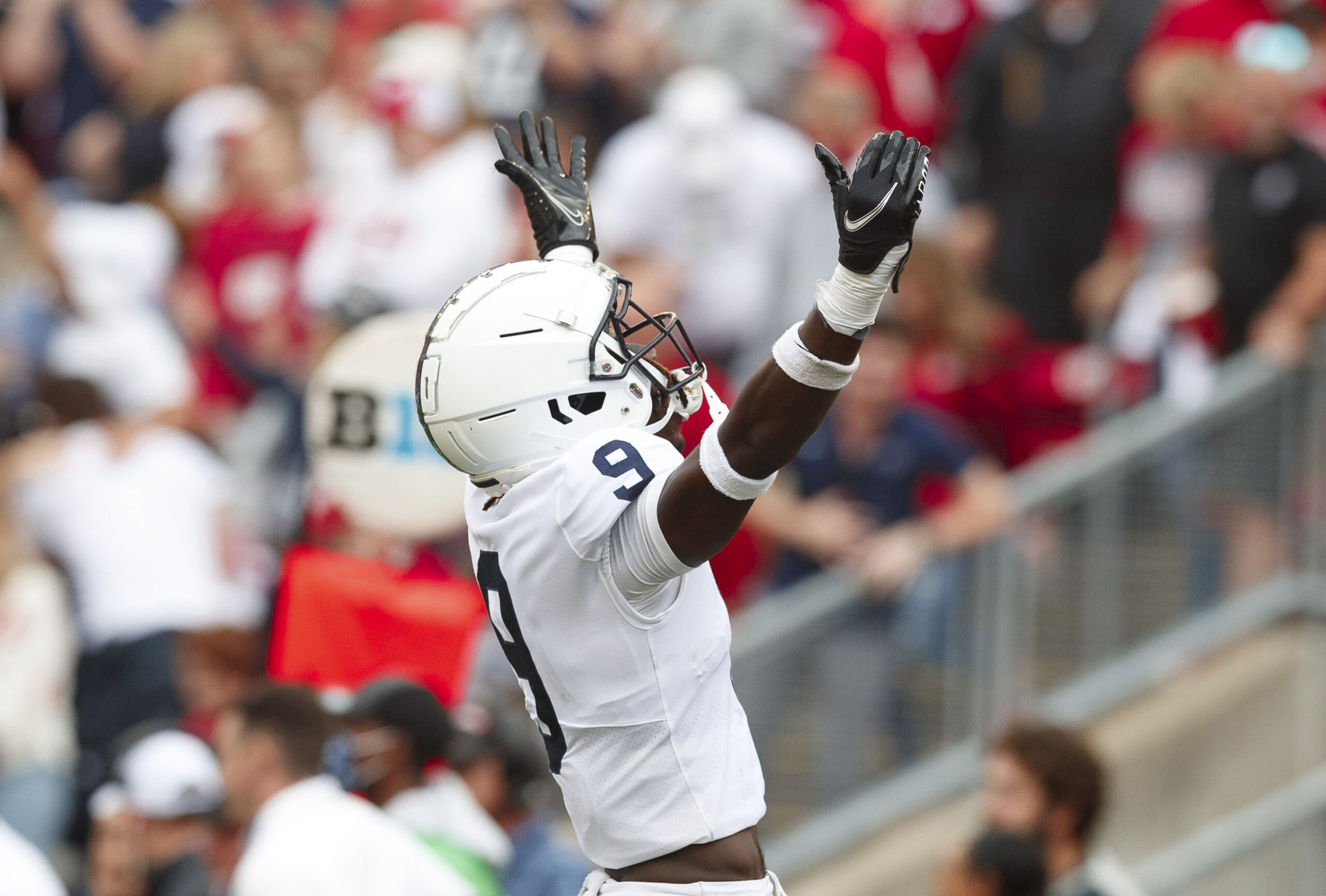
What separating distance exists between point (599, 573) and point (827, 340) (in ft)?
1.86

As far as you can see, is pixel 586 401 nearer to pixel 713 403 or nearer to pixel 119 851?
pixel 713 403

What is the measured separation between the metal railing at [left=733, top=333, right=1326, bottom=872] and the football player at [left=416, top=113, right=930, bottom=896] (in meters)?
3.29

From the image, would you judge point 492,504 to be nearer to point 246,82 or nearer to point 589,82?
point 589,82

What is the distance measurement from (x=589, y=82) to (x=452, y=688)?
4.02 meters

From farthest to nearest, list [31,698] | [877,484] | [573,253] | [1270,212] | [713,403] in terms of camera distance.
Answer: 1. [31,698]
2. [1270,212]
3. [877,484]
4. [573,253]
5. [713,403]

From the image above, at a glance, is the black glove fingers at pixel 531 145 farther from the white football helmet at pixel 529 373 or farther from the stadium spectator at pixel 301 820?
the stadium spectator at pixel 301 820

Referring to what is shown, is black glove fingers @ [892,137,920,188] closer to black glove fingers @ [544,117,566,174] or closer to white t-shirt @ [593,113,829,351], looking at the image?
black glove fingers @ [544,117,566,174]

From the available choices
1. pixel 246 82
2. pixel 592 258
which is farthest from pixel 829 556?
pixel 246 82

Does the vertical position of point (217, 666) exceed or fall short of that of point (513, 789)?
it exceeds it

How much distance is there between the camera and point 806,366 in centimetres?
277

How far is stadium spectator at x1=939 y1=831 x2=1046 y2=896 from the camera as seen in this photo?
14.8 ft

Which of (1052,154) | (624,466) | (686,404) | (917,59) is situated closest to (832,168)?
(624,466)

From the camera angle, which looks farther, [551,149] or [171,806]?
[171,806]

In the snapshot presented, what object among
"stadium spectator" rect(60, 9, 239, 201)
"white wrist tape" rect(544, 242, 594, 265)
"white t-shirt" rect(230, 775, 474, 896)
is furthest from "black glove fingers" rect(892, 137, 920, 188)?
"stadium spectator" rect(60, 9, 239, 201)
